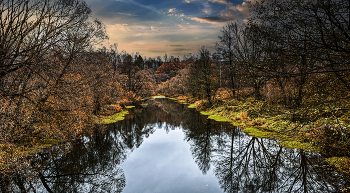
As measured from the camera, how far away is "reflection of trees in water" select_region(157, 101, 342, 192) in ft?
23.4

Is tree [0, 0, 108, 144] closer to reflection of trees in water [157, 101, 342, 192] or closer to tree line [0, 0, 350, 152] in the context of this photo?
tree line [0, 0, 350, 152]

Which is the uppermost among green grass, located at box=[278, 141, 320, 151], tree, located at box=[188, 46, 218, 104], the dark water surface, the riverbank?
tree, located at box=[188, 46, 218, 104]

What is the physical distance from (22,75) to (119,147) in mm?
7352

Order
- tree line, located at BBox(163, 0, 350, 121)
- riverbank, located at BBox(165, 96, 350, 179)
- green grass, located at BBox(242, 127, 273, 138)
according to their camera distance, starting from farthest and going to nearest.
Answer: green grass, located at BBox(242, 127, 273, 138) → riverbank, located at BBox(165, 96, 350, 179) → tree line, located at BBox(163, 0, 350, 121)

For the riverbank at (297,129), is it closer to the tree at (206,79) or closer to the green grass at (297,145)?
the green grass at (297,145)

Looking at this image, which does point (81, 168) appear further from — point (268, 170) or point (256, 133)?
point (256, 133)

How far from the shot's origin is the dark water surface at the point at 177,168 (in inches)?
294

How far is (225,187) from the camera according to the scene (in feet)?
25.2

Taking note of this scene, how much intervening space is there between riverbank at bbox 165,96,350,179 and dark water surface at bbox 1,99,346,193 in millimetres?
Result: 656

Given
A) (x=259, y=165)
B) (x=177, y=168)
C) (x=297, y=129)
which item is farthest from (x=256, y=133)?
(x=177, y=168)

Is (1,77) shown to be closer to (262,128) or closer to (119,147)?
(119,147)

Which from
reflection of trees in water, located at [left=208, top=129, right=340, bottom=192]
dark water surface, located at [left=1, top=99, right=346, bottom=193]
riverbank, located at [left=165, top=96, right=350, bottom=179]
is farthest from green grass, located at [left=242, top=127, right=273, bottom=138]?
reflection of trees in water, located at [left=208, top=129, right=340, bottom=192]

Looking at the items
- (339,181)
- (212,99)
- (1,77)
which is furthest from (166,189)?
(212,99)

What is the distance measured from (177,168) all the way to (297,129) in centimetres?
591
